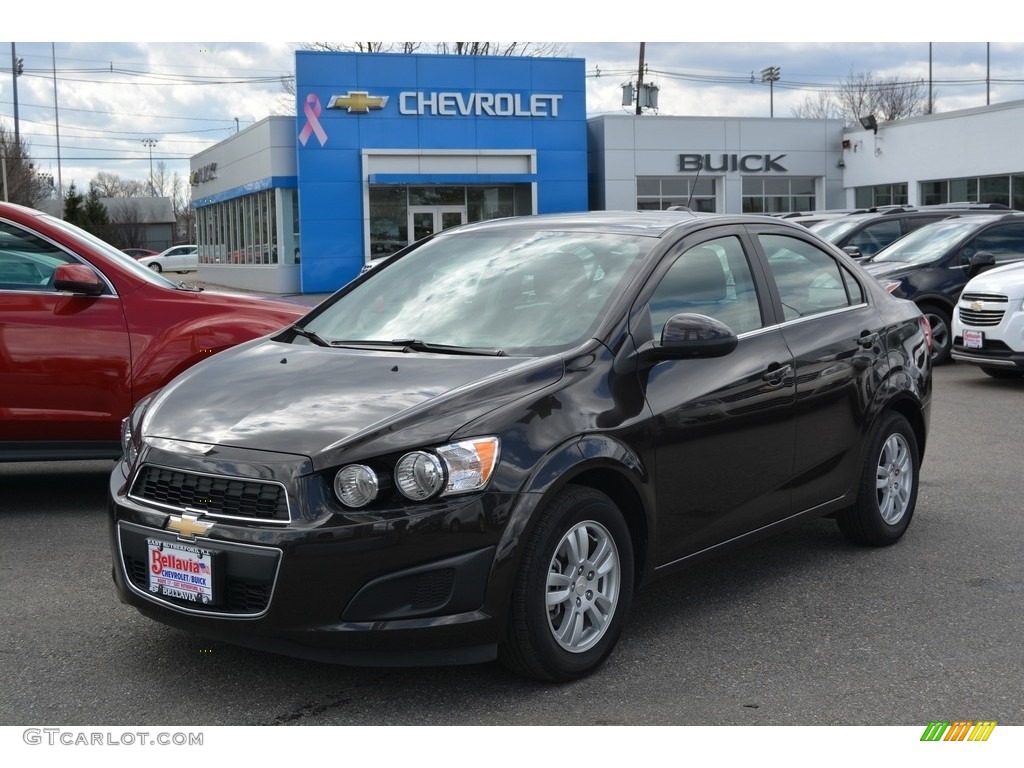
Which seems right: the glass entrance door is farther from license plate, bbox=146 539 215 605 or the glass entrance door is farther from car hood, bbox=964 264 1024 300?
license plate, bbox=146 539 215 605

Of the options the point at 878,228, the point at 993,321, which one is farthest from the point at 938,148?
the point at 993,321

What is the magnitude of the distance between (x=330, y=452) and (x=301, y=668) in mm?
1011

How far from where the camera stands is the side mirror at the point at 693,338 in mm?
4402

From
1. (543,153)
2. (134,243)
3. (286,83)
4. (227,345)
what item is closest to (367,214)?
(543,153)

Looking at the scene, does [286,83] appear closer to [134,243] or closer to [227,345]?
[134,243]

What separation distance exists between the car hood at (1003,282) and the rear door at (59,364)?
863cm

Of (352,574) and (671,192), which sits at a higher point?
(671,192)

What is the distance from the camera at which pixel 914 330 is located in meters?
6.19

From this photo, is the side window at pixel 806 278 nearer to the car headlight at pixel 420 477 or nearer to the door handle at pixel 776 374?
the door handle at pixel 776 374

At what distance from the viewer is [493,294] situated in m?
4.89

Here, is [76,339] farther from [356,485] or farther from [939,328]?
[939,328]

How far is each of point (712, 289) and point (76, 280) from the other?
3.64m

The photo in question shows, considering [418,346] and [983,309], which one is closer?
[418,346]

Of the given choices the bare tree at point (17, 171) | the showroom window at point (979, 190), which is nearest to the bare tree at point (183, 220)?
the bare tree at point (17, 171)
